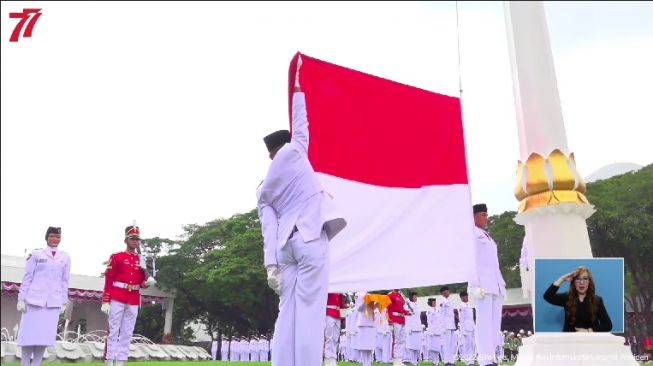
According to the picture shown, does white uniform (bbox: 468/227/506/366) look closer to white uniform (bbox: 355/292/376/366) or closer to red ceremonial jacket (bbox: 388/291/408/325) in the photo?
white uniform (bbox: 355/292/376/366)

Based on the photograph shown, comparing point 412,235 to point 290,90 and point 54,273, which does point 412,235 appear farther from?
point 54,273

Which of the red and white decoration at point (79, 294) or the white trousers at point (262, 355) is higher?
the red and white decoration at point (79, 294)

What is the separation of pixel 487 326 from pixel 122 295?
195 inches

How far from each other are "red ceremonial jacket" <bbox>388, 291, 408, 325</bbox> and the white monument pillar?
9.93 meters

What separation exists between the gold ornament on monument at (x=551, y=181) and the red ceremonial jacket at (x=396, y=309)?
396 inches

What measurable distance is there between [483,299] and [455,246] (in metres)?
2.11

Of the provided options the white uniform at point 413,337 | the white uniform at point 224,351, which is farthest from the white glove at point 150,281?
the white uniform at point 224,351

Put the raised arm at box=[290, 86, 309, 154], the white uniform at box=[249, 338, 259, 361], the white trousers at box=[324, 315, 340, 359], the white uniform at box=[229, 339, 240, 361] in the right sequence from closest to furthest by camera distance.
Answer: the raised arm at box=[290, 86, 309, 154] < the white trousers at box=[324, 315, 340, 359] < the white uniform at box=[249, 338, 259, 361] < the white uniform at box=[229, 339, 240, 361]

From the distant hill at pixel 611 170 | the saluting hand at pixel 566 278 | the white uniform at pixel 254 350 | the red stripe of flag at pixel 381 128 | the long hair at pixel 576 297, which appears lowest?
the long hair at pixel 576 297

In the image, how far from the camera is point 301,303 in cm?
403

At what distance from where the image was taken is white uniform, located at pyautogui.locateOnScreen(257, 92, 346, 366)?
4.00 metres

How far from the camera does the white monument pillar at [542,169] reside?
11.5 feet

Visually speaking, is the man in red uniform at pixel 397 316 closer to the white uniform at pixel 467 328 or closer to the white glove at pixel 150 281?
the white uniform at pixel 467 328

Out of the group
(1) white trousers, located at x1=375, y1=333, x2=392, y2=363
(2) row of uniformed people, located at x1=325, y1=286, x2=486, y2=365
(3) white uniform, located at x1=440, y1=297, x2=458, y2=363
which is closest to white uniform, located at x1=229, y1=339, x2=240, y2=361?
(2) row of uniformed people, located at x1=325, y1=286, x2=486, y2=365
